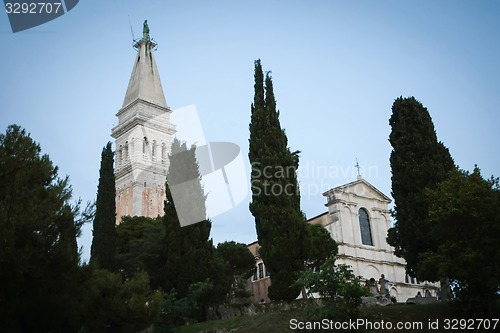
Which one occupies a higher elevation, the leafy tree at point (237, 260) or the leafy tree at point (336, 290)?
the leafy tree at point (237, 260)

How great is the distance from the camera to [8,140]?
16.4 m

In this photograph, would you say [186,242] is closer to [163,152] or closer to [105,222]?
[105,222]

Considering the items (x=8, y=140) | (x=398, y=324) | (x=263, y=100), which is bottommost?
(x=398, y=324)

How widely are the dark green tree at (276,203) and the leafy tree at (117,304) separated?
5.58m

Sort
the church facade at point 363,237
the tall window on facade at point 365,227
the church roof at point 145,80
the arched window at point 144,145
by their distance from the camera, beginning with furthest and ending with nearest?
1. the church roof at point 145,80
2. the arched window at point 144,145
3. the tall window on facade at point 365,227
4. the church facade at point 363,237

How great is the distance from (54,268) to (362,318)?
31.3 feet

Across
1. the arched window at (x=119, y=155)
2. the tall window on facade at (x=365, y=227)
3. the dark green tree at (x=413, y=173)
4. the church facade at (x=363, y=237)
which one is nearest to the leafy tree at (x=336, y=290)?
the dark green tree at (x=413, y=173)

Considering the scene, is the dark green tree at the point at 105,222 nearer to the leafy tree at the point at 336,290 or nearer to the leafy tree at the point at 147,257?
the leafy tree at the point at 147,257

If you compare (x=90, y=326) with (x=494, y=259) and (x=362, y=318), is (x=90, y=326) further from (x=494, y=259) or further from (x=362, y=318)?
(x=494, y=259)

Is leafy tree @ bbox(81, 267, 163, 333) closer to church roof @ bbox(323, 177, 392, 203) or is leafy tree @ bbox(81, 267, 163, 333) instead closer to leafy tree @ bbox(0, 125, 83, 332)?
leafy tree @ bbox(0, 125, 83, 332)

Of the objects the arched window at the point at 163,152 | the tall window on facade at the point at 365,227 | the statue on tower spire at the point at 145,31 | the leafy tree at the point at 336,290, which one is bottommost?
the leafy tree at the point at 336,290

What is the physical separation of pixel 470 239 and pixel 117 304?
1150 cm

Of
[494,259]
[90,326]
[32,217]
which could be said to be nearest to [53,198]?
[32,217]

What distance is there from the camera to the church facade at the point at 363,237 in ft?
132
